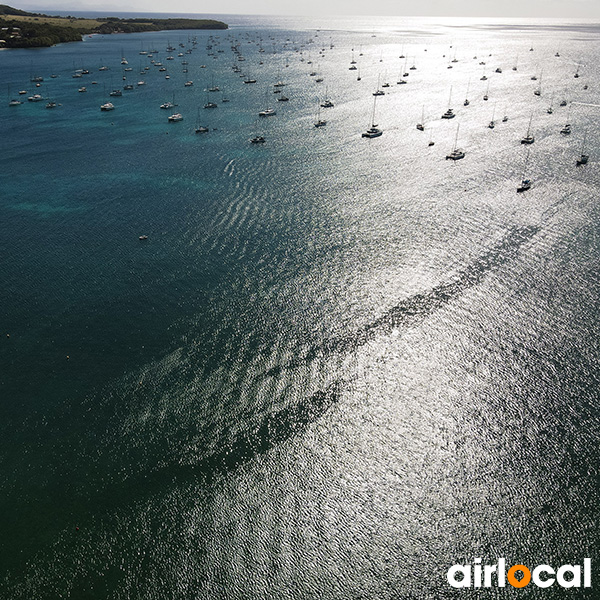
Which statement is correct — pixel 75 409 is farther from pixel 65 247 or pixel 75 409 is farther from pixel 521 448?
pixel 521 448

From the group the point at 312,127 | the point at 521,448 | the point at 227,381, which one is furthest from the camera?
the point at 312,127

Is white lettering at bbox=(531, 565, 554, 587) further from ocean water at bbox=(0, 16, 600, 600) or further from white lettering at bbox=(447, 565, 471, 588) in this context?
white lettering at bbox=(447, 565, 471, 588)

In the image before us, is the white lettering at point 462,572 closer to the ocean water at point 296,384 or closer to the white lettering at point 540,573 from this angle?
the ocean water at point 296,384

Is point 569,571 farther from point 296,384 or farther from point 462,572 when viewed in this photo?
point 296,384

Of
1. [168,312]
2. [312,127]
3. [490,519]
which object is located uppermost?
[312,127]

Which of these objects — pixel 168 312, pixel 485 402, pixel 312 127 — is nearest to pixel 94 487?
pixel 168 312

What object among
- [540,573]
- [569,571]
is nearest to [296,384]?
[540,573]

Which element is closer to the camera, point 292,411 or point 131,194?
point 292,411

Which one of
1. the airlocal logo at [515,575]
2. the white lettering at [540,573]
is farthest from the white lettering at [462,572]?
the white lettering at [540,573]
